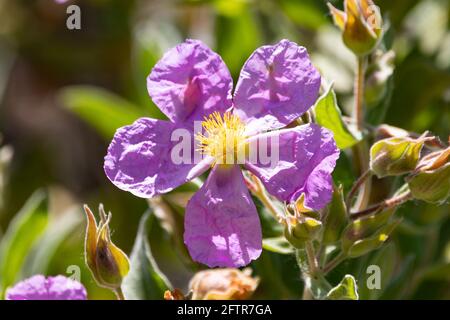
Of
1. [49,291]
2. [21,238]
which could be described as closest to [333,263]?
[49,291]

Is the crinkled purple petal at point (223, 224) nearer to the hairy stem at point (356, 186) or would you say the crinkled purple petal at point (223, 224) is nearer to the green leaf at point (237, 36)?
the hairy stem at point (356, 186)

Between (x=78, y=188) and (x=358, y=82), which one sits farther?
(x=78, y=188)

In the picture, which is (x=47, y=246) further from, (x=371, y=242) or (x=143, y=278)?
(x=371, y=242)

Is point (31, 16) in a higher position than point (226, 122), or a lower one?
lower

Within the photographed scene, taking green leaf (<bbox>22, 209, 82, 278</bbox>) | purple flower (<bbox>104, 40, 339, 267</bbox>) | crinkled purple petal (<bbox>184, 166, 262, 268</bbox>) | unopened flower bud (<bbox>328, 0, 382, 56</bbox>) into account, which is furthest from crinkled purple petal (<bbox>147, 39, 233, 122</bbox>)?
green leaf (<bbox>22, 209, 82, 278</bbox>)

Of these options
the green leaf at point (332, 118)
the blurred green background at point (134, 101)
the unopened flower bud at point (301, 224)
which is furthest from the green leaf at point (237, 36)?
the unopened flower bud at point (301, 224)

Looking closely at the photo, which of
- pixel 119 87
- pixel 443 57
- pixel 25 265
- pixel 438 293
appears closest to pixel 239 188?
pixel 438 293

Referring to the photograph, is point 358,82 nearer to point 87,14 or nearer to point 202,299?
point 202,299

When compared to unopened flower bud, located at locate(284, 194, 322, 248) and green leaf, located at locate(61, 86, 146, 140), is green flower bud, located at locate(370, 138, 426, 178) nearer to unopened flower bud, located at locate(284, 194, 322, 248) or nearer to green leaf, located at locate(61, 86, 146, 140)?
unopened flower bud, located at locate(284, 194, 322, 248)

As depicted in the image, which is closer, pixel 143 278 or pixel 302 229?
pixel 302 229
